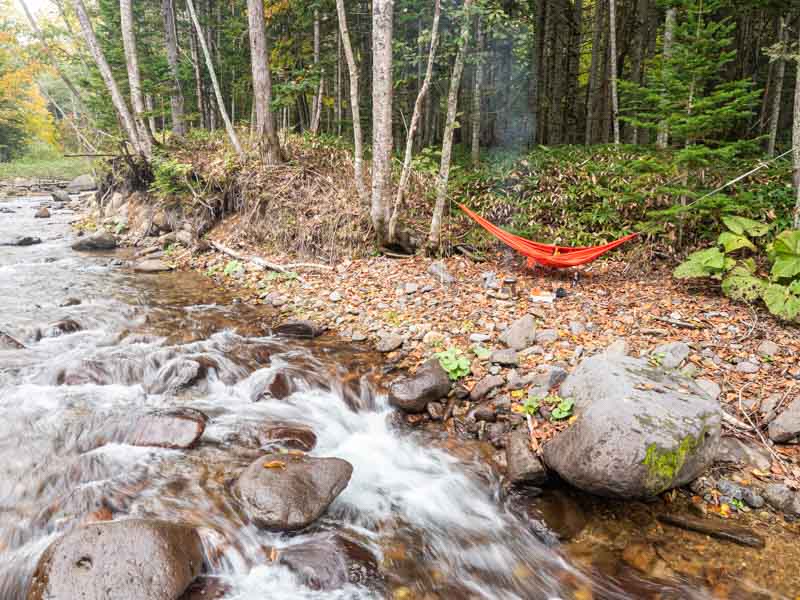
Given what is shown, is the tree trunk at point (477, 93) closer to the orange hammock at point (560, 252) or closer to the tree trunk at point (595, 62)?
the tree trunk at point (595, 62)

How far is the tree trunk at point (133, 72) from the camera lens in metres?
9.98

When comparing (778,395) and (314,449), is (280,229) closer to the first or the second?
(314,449)

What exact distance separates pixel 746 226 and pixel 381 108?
448 cm

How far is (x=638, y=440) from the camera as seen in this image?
275 centimetres

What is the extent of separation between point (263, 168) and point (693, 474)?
26.7 feet

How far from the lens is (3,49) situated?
24.7m

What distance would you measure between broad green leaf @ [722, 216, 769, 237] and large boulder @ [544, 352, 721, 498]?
7.77 feet

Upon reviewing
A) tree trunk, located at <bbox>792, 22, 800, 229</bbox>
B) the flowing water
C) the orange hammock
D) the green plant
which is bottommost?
the flowing water

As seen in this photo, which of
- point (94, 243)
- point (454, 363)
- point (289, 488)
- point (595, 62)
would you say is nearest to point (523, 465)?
point (454, 363)

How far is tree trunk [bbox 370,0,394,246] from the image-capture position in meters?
5.66

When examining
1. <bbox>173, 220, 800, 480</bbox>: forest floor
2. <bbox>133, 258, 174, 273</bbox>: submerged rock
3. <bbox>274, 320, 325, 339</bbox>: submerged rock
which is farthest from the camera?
<bbox>133, 258, 174, 273</bbox>: submerged rock

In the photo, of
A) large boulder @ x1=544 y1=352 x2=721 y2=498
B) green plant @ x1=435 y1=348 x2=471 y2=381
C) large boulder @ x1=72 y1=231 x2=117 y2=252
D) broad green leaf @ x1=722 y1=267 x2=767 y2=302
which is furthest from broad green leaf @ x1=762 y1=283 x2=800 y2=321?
large boulder @ x1=72 y1=231 x2=117 y2=252

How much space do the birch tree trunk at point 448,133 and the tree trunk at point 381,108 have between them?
750 mm

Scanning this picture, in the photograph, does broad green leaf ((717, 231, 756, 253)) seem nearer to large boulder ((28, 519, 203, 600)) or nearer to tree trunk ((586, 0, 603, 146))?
large boulder ((28, 519, 203, 600))
